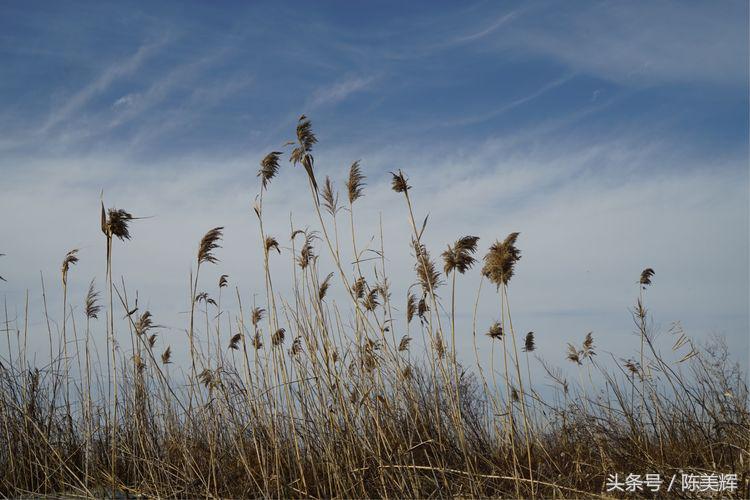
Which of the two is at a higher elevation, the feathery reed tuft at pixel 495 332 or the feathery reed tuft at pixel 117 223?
the feathery reed tuft at pixel 117 223

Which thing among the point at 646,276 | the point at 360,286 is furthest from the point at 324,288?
the point at 646,276

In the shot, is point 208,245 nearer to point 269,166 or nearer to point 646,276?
point 269,166

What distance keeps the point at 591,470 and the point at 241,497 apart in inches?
111

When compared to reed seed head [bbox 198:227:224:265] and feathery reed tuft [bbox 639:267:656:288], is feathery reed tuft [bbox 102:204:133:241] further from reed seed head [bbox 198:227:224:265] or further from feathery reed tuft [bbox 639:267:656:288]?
feathery reed tuft [bbox 639:267:656:288]

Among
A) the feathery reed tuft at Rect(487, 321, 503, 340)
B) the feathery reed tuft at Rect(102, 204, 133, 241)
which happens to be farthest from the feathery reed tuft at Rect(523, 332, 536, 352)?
the feathery reed tuft at Rect(102, 204, 133, 241)

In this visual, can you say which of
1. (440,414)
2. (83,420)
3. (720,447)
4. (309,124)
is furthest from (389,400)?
(83,420)

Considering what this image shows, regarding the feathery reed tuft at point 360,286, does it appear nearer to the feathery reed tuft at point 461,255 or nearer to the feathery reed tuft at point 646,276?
the feathery reed tuft at point 461,255

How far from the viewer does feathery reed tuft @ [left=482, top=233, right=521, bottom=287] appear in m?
4.24

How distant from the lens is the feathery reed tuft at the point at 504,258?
13.9 feet

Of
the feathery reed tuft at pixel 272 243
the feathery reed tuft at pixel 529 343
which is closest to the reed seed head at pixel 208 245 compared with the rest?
the feathery reed tuft at pixel 272 243

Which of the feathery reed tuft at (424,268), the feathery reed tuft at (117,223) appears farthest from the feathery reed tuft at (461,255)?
the feathery reed tuft at (117,223)

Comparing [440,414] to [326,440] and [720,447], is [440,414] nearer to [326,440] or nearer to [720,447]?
[326,440]

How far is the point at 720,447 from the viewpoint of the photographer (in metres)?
5.00

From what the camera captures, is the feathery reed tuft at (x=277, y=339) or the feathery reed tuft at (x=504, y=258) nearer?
the feathery reed tuft at (x=504, y=258)
